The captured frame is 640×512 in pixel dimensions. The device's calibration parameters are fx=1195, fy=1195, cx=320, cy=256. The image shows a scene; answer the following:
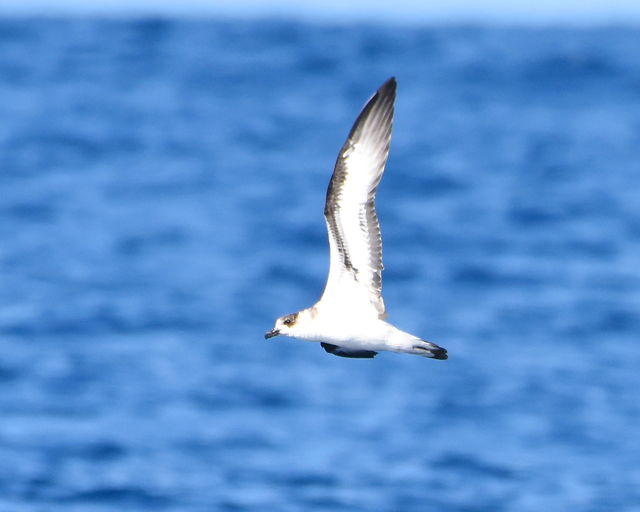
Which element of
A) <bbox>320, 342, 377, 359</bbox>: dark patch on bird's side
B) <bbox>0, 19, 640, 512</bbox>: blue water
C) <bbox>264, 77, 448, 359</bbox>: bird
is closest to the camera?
<bbox>264, 77, 448, 359</bbox>: bird

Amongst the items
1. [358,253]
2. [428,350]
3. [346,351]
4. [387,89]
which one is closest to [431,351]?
[428,350]

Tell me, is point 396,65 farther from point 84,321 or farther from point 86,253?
point 84,321

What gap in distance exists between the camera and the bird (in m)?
9.01

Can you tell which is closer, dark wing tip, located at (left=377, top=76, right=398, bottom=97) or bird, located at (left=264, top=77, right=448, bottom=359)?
dark wing tip, located at (left=377, top=76, right=398, bottom=97)

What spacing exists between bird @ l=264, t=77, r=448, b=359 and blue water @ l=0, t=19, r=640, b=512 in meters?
12.1

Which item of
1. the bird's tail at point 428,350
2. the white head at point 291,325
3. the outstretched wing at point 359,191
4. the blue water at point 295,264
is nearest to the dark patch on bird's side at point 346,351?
the white head at point 291,325

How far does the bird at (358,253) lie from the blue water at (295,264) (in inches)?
477

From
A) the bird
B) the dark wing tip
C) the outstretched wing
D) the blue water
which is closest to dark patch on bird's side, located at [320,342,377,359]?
the bird

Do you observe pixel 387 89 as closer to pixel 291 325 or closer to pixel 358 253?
pixel 358 253

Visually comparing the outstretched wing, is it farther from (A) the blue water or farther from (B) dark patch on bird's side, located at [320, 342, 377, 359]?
(A) the blue water

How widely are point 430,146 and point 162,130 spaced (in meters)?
11.2

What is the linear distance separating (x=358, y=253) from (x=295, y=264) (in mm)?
31998

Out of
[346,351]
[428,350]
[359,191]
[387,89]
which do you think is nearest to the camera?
[387,89]

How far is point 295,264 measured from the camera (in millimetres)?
41156
